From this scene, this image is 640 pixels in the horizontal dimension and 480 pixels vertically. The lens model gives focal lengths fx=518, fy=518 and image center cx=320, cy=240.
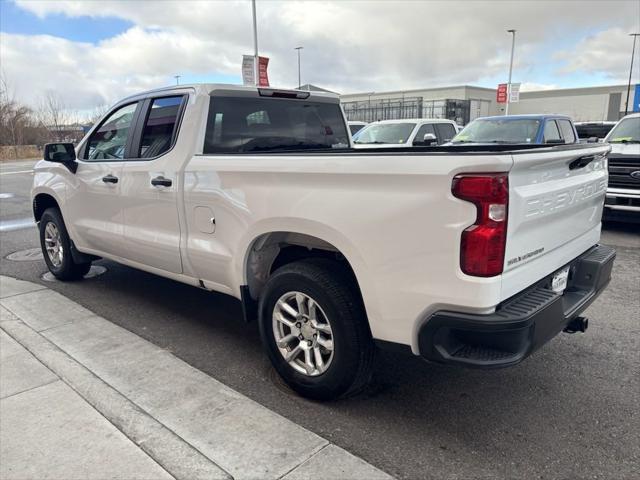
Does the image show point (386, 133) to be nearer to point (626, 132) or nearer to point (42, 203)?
point (626, 132)

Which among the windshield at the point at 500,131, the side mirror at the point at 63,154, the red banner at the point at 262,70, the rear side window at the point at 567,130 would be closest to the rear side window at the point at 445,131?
the windshield at the point at 500,131

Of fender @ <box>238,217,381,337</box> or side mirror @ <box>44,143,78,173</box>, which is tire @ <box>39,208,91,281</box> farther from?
fender @ <box>238,217,381,337</box>

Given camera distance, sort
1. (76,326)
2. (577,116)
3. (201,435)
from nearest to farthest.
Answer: (201,435)
(76,326)
(577,116)

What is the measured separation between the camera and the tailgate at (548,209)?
8.04 feet

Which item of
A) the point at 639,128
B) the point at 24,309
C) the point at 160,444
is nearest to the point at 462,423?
the point at 160,444

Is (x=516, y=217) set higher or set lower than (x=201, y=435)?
higher

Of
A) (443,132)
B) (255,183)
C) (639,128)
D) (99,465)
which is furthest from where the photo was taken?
(443,132)

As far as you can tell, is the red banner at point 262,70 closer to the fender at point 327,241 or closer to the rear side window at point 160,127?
the rear side window at point 160,127

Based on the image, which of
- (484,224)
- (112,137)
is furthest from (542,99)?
(484,224)

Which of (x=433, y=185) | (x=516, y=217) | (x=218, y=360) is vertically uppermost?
(x=433, y=185)

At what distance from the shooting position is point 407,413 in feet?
10.3

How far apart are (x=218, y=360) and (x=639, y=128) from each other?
27.7ft

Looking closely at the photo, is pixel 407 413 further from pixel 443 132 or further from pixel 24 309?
pixel 443 132

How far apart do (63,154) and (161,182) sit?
5.84 ft
